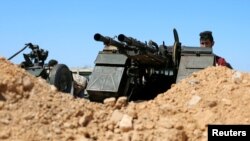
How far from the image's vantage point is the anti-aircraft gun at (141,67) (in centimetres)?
912

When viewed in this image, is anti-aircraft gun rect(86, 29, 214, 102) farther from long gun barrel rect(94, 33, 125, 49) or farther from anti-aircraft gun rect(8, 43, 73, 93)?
anti-aircraft gun rect(8, 43, 73, 93)

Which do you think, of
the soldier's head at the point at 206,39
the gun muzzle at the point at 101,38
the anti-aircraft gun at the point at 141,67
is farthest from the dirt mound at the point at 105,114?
the soldier's head at the point at 206,39

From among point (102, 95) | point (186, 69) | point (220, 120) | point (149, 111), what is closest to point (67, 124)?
point (149, 111)

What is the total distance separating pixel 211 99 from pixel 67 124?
70.6 inches

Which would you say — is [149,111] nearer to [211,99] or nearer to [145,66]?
[211,99]

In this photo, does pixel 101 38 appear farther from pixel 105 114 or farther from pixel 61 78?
pixel 105 114

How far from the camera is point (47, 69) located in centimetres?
1026

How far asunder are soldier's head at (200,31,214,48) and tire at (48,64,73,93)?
2949mm

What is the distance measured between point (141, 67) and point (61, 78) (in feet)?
5.89

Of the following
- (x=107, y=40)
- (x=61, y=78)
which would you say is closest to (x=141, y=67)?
(x=107, y=40)

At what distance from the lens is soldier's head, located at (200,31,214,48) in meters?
10.3

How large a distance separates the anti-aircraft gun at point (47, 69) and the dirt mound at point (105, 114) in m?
2.84

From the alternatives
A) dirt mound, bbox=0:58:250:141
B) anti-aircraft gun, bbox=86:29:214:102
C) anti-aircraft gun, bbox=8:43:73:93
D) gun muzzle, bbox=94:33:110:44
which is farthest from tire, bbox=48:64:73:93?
dirt mound, bbox=0:58:250:141

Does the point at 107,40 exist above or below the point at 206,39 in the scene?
below
